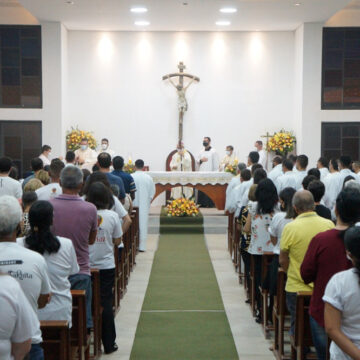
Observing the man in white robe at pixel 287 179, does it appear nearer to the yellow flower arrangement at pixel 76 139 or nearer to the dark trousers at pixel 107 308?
the dark trousers at pixel 107 308

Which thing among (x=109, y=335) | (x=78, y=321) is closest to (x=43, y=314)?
(x=78, y=321)

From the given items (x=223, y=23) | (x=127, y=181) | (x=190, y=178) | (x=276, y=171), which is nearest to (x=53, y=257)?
(x=127, y=181)

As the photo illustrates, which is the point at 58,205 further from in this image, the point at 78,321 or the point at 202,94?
the point at 202,94

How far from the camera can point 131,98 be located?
20.0 m

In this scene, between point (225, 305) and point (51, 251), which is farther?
point (225, 305)

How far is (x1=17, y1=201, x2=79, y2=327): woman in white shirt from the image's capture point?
464cm

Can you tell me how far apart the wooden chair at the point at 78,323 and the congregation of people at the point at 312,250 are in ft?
5.25

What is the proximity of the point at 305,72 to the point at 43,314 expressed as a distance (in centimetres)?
1490

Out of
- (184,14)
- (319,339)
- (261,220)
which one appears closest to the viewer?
(319,339)

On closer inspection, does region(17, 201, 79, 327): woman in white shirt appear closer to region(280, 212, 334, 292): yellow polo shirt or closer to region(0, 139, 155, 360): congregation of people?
region(0, 139, 155, 360): congregation of people

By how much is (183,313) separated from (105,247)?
7.27 feet

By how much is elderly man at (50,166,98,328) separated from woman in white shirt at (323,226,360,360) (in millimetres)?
2618

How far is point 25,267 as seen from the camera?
3730 mm

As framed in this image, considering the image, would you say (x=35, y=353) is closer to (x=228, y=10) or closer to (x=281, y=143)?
(x=228, y=10)
